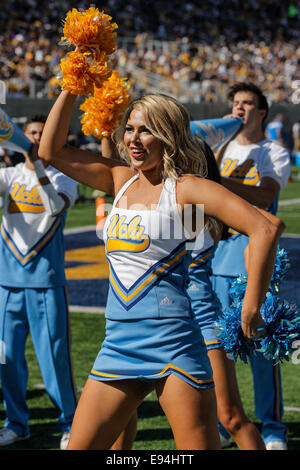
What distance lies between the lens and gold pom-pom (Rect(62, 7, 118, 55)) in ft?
9.70

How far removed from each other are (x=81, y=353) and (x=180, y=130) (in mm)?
3701

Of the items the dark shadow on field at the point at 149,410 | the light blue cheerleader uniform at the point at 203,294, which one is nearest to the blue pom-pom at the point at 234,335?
the light blue cheerleader uniform at the point at 203,294

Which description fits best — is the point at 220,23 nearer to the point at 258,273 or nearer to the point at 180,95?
the point at 180,95

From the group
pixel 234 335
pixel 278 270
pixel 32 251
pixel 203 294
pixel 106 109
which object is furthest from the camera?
pixel 32 251

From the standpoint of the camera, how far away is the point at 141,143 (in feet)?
9.63

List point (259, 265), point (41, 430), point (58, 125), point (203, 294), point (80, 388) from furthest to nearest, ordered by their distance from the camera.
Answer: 1. point (80, 388)
2. point (41, 430)
3. point (203, 294)
4. point (58, 125)
5. point (259, 265)

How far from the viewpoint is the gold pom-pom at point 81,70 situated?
9.80ft

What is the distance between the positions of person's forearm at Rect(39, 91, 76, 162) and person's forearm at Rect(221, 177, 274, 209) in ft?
4.00

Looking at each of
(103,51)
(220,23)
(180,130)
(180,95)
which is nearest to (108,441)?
(180,130)

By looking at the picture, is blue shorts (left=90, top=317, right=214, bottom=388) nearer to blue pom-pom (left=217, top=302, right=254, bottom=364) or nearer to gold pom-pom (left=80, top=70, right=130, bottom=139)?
blue pom-pom (left=217, top=302, right=254, bottom=364)

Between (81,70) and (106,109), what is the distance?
433 mm

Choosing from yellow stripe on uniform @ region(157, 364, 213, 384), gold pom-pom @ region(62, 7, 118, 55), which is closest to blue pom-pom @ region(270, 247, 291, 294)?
yellow stripe on uniform @ region(157, 364, 213, 384)

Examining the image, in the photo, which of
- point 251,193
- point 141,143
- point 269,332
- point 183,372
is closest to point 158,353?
point 183,372

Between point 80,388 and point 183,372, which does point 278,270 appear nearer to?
point 183,372
